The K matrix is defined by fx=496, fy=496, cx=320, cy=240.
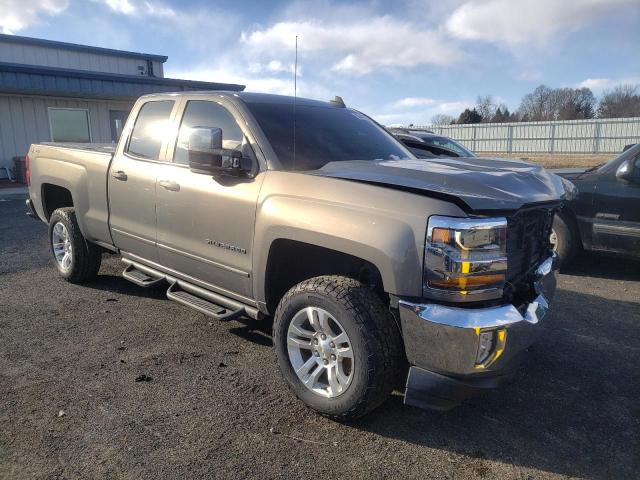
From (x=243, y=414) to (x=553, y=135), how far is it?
38926mm

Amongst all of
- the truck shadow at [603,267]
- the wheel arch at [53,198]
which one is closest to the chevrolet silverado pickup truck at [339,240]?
the wheel arch at [53,198]

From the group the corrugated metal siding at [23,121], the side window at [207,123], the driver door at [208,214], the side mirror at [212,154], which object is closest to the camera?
the side mirror at [212,154]

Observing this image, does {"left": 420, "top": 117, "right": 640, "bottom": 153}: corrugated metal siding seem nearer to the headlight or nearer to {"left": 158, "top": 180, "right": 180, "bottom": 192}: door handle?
{"left": 158, "top": 180, "right": 180, "bottom": 192}: door handle

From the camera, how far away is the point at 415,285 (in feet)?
8.35

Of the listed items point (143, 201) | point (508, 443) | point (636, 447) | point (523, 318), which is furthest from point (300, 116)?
point (636, 447)

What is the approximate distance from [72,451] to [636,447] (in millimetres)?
3051

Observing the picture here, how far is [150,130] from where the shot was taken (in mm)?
4461

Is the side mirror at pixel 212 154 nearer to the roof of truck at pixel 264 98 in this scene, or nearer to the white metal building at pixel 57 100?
the roof of truck at pixel 264 98

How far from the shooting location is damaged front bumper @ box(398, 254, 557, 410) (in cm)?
245

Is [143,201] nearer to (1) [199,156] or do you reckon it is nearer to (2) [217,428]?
(1) [199,156]

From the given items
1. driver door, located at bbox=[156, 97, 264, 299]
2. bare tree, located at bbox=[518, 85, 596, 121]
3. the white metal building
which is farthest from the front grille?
bare tree, located at bbox=[518, 85, 596, 121]

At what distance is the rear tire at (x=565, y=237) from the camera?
6.11 metres

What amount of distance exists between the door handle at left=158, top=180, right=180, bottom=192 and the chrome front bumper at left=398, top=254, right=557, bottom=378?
2129 mm

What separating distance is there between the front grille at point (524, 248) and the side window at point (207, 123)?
195 cm
